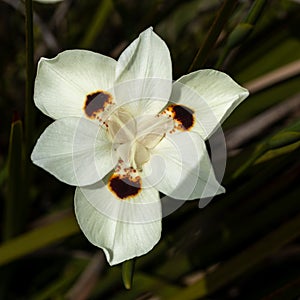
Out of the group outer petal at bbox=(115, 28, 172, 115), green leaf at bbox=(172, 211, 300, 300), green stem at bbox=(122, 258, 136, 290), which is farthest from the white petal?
green leaf at bbox=(172, 211, 300, 300)

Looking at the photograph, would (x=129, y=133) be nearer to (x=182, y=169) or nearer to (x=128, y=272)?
(x=182, y=169)

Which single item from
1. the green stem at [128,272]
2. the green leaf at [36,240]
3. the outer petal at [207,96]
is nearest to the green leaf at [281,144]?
the outer petal at [207,96]

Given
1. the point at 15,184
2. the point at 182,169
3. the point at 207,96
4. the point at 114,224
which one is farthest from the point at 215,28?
the point at 15,184

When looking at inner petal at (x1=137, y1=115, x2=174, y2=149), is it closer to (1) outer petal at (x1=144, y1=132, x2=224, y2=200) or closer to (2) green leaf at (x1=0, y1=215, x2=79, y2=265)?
(1) outer petal at (x1=144, y1=132, x2=224, y2=200)

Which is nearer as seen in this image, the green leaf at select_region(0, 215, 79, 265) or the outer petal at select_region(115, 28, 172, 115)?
the outer petal at select_region(115, 28, 172, 115)

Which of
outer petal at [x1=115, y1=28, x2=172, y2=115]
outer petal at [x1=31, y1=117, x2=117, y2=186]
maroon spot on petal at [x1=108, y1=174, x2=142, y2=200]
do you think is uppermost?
outer petal at [x1=115, y1=28, x2=172, y2=115]

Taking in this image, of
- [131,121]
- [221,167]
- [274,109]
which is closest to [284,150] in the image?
[221,167]

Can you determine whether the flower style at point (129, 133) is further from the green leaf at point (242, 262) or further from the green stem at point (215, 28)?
the green leaf at point (242, 262)
